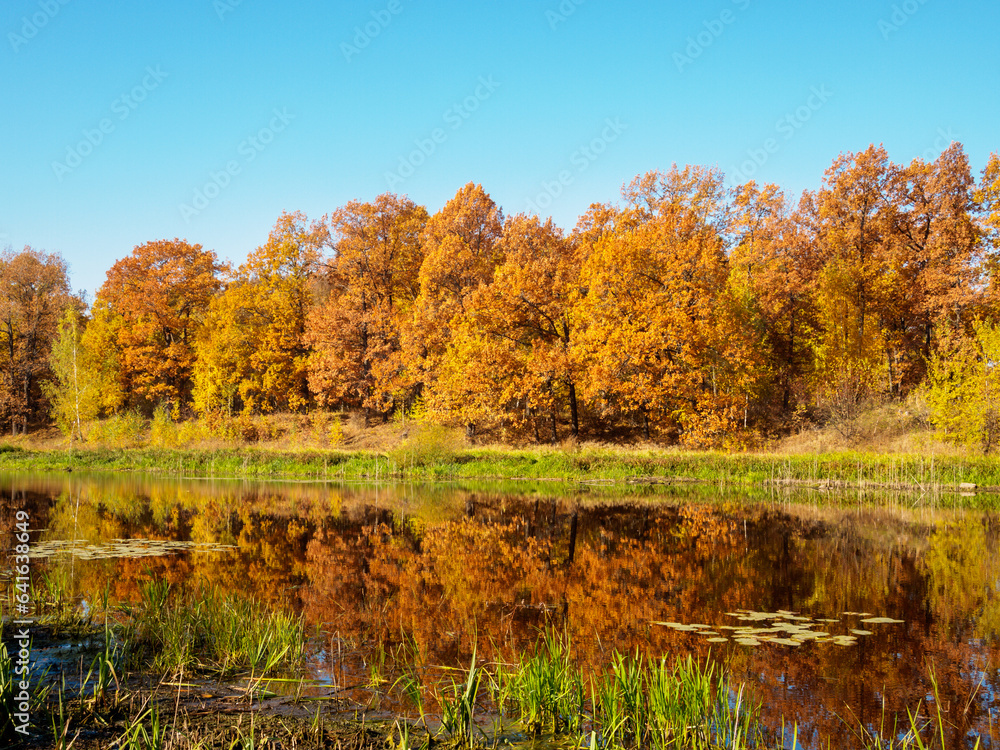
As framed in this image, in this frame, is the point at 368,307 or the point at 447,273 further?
the point at 368,307

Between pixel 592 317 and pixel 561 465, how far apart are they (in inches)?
372

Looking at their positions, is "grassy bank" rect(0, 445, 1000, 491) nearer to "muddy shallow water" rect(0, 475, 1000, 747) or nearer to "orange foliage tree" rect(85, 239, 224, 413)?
"muddy shallow water" rect(0, 475, 1000, 747)

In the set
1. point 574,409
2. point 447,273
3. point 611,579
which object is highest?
point 447,273

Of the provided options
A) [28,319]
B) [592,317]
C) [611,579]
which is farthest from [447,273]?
[28,319]

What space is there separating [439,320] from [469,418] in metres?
7.02

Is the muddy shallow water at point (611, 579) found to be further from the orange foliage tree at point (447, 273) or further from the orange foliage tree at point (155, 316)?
the orange foliage tree at point (155, 316)

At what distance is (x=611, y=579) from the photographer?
12000 millimetres

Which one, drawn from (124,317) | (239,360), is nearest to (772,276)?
(239,360)

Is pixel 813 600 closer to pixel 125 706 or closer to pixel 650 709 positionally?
pixel 650 709

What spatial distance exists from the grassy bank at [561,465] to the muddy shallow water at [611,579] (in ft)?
14.7

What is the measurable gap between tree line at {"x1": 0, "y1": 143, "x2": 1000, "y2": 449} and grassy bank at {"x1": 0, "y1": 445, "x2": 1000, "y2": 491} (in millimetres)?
4250

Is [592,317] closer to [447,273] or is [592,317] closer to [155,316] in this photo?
[447,273]

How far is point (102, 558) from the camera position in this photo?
43.0 ft

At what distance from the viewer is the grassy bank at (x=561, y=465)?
2666 centimetres
